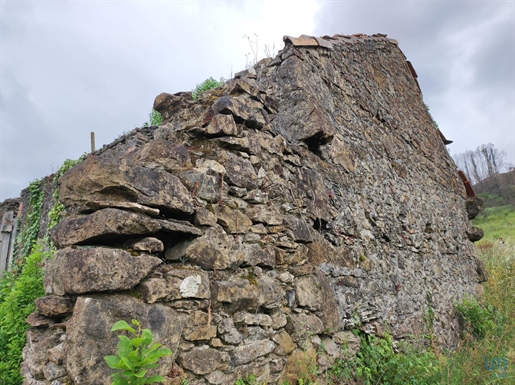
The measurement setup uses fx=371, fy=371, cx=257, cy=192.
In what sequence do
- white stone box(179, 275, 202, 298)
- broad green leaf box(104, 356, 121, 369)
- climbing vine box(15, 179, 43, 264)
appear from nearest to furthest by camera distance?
broad green leaf box(104, 356, 121, 369), white stone box(179, 275, 202, 298), climbing vine box(15, 179, 43, 264)

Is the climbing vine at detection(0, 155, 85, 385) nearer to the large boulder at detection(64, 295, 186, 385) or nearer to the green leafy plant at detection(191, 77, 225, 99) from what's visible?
the large boulder at detection(64, 295, 186, 385)

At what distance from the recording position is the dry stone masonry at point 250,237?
6.43 feet

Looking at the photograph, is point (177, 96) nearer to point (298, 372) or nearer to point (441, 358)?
point (298, 372)

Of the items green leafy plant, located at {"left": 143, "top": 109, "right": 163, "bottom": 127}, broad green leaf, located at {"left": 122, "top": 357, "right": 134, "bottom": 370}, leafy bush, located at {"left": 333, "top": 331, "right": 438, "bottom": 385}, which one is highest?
green leafy plant, located at {"left": 143, "top": 109, "right": 163, "bottom": 127}

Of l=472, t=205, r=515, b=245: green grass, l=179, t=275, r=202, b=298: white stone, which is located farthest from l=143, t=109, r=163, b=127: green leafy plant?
l=472, t=205, r=515, b=245: green grass

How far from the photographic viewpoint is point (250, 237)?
279cm

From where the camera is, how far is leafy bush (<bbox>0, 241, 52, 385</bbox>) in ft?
9.39

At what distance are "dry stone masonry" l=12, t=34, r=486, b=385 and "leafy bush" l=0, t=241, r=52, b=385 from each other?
3.74ft

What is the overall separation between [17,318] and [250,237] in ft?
7.16

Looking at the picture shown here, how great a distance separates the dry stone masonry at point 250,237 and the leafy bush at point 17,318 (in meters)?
1.14

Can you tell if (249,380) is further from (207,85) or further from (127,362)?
(207,85)

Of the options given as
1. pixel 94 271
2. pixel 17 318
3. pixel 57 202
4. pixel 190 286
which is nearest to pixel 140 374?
pixel 94 271

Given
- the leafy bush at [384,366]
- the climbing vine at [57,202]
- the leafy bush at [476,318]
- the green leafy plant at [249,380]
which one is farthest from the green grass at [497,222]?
the green leafy plant at [249,380]

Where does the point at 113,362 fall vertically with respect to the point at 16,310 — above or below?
below
